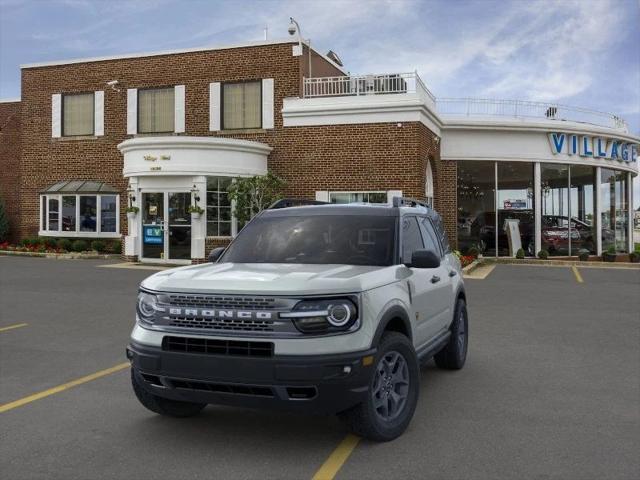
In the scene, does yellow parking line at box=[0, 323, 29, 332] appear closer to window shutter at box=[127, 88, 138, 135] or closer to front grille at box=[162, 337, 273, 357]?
front grille at box=[162, 337, 273, 357]

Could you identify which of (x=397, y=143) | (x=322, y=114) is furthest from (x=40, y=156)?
(x=397, y=143)

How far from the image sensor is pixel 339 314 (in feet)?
13.5

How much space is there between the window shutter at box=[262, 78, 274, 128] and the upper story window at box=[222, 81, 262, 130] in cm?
24

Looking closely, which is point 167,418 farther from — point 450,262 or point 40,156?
point 40,156

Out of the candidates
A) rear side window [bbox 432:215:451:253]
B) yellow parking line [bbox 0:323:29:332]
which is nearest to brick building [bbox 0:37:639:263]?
yellow parking line [bbox 0:323:29:332]

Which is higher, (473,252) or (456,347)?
(473,252)

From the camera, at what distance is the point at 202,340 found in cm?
421

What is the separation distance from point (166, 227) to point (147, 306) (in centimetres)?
1657

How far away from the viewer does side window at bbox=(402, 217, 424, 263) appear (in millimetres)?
5309

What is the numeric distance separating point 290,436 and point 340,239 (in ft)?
5.56

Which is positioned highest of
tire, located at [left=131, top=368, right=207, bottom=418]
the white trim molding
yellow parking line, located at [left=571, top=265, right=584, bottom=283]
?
the white trim molding

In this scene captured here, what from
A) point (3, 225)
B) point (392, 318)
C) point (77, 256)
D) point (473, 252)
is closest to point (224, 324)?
point (392, 318)

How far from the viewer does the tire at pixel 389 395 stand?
428 centimetres

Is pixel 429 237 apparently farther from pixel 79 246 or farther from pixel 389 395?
pixel 79 246
